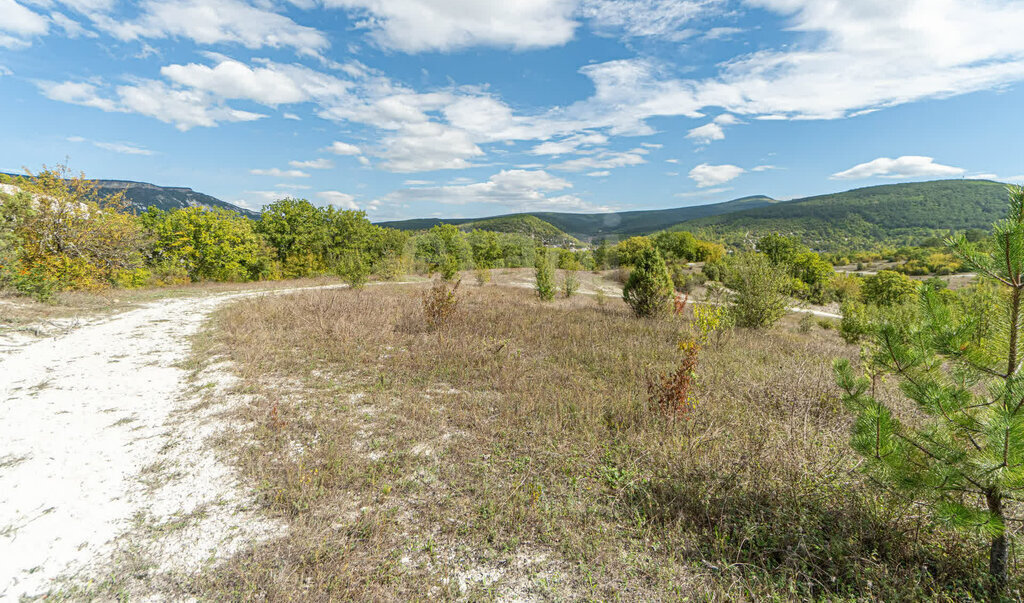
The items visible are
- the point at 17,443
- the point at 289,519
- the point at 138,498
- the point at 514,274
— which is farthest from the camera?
the point at 514,274

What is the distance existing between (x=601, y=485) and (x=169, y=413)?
19.6 ft

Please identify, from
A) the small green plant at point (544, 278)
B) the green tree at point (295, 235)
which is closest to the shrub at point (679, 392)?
the small green plant at point (544, 278)

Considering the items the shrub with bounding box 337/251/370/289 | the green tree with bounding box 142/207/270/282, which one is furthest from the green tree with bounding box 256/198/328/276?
the shrub with bounding box 337/251/370/289

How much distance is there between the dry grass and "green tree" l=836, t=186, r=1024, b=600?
72 centimetres

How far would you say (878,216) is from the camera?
114688 mm

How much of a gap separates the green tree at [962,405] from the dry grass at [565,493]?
724 mm

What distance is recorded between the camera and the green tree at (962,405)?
211 centimetres

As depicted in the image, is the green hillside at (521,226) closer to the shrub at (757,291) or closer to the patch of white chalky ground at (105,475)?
the shrub at (757,291)

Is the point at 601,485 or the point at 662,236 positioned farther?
the point at 662,236

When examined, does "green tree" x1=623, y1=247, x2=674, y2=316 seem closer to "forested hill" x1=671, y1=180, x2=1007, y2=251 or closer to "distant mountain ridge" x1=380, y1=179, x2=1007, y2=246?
"distant mountain ridge" x1=380, y1=179, x2=1007, y2=246

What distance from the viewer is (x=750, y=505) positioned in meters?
3.40

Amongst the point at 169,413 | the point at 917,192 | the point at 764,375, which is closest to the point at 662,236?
the point at 764,375

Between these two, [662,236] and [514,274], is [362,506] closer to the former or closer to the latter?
[514,274]

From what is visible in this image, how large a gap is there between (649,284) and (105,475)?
43.6 ft
